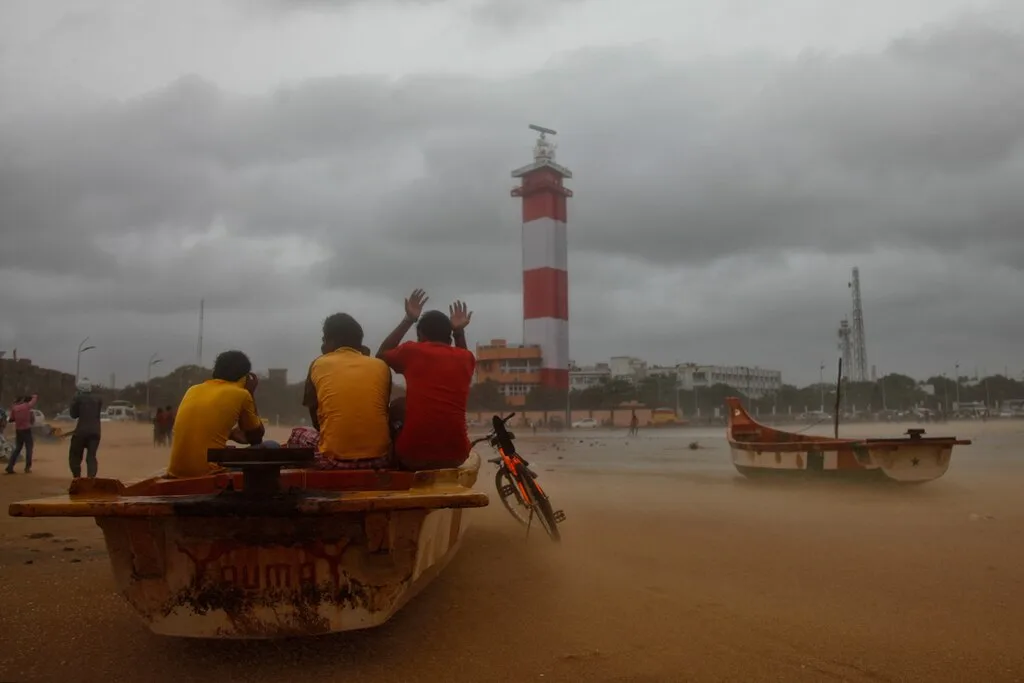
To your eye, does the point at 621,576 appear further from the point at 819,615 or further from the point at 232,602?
the point at 232,602

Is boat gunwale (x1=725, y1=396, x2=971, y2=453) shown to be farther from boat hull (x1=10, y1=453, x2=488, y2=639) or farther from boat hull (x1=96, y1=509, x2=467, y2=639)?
boat hull (x1=96, y1=509, x2=467, y2=639)

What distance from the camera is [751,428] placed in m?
13.4

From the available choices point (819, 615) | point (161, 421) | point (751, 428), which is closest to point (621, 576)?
point (819, 615)

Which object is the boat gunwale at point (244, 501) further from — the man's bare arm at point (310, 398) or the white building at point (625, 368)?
the white building at point (625, 368)

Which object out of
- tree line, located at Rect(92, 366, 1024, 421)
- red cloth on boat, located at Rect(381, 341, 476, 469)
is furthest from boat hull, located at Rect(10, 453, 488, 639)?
tree line, located at Rect(92, 366, 1024, 421)

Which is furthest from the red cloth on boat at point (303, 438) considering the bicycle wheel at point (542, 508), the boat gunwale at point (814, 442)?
the boat gunwale at point (814, 442)

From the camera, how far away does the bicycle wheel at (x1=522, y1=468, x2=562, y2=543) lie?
618cm

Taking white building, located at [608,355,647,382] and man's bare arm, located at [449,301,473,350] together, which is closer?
man's bare arm, located at [449,301,473,350]

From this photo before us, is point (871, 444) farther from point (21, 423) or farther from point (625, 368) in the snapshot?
point (625, 368)

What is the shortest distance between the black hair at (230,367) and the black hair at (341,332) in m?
0.56

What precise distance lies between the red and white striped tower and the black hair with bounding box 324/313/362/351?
207ft

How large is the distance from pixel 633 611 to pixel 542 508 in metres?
1.95

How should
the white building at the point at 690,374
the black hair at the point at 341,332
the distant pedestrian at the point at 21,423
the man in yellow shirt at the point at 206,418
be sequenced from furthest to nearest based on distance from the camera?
the white building at the point at 690,374, the distant pedestrian at the point at 21,423, the black hair at the point at 341,332, the man in yellow shirt at the point at 206,418

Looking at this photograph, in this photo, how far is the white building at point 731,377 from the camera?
12800 centimetres
